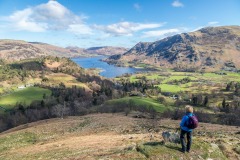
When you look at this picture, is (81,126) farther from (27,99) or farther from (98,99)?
(27,99)

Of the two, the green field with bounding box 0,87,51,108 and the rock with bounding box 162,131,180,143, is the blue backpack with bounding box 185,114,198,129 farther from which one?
the green field with bounding box 0,87,51,108

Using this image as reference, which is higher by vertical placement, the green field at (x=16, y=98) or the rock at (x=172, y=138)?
the rock at (x=172, y=138)

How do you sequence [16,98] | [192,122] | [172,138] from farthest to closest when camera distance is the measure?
[16,98] < [172,138] < [192,122]

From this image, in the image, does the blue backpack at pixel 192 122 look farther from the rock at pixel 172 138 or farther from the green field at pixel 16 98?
the green field at pixel 16 98

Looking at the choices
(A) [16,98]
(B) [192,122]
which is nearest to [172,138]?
(B) [192,122]

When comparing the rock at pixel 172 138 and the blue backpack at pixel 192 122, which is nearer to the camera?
the blue backpack at pixel 192 122

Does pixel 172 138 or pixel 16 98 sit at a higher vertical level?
pixel 172 138

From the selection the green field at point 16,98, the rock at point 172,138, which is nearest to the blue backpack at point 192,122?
the rock at point 172,138

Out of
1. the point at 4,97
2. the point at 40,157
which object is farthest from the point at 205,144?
the point at 4,97

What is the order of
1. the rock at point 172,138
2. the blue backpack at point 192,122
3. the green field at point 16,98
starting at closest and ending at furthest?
1. the blue backpack at point 192,122
2. the rock at point 172,138
3. the green field at point 16,98

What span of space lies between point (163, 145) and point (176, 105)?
6066 inches

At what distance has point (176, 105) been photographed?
173 metres

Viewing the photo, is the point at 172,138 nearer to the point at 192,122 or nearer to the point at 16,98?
the point at 192,122

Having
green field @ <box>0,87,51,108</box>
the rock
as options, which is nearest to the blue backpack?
the rock
